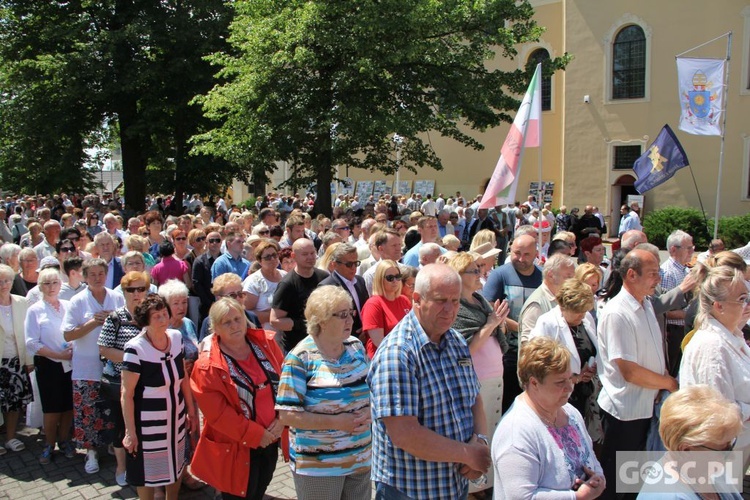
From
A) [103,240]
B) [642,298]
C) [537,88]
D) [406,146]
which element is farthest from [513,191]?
[406,146]

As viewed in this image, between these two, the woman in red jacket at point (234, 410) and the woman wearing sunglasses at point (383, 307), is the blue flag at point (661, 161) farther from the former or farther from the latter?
the woman in red jacket at point (234, 410)

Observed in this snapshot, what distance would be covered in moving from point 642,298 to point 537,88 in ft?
17.3

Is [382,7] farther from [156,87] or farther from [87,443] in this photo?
[87,443]

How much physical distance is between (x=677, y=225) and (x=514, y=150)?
17024mm

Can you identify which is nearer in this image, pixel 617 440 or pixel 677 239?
pixel 617 440

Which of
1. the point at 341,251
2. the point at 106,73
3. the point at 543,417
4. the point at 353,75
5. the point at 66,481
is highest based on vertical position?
the point at 106,73

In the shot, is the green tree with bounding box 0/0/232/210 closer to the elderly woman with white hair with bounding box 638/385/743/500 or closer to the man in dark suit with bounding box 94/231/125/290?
the man in dark suit with bounding box 94/231/125/290

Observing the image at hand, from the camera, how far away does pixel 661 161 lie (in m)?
12.4

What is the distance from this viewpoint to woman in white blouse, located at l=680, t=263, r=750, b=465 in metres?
3.59

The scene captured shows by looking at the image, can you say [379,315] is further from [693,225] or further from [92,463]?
[693,225]

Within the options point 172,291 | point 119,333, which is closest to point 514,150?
point 172,291

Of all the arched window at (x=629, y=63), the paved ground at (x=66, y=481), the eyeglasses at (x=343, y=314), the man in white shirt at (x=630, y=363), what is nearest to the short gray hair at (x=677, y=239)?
the man in white shirt at (x=630, y=363)

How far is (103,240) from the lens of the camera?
283 inches

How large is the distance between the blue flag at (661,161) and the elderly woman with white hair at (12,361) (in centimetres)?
1091
